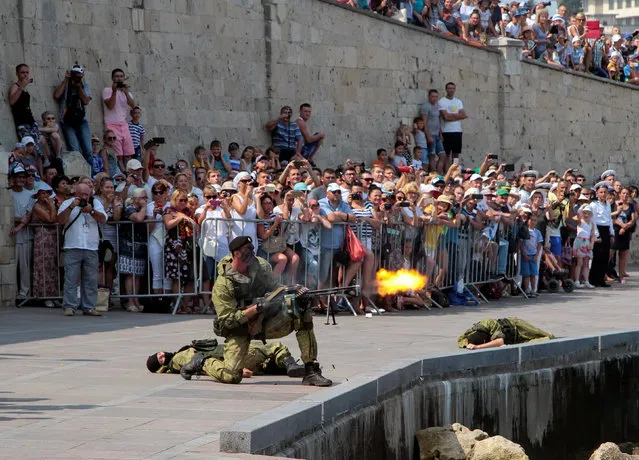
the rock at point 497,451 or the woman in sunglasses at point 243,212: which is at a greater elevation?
the woman in sunglasses at point 243,212

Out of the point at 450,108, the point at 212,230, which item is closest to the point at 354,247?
the point at 212,230

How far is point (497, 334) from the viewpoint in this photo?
14195 millimetres

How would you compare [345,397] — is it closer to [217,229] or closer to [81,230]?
[81,230]

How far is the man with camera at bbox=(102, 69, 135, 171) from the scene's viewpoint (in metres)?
20.6

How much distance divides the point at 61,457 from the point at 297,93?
1872cm

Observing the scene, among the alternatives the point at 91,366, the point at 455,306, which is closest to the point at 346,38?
the point at 455,306

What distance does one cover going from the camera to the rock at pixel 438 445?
37.6 feet

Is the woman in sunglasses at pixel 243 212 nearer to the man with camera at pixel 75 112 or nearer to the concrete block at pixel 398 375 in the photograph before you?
the man with camera at pixel 75 112

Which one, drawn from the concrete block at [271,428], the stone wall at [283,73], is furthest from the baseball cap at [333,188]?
the concrete block at [271,428]

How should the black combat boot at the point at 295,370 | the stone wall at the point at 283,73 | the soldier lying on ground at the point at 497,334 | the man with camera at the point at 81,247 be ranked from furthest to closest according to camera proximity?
the stone wall at the point at 283,73 → the man with camera at the point at 81,247 → the soldier lying on ground at the point at 497,334 → the black combat boot at the point at 295,370

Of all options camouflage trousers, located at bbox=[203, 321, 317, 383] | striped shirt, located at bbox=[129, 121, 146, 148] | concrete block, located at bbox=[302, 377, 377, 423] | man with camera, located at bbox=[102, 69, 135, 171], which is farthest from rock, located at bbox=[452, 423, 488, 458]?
striped shirt, located at bbox=[129, 121, 146, 148]

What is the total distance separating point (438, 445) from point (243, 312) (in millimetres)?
2093

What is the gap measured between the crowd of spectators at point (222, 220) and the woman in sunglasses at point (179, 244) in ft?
0.06

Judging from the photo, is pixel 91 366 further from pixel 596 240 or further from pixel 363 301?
pixel 596 240
